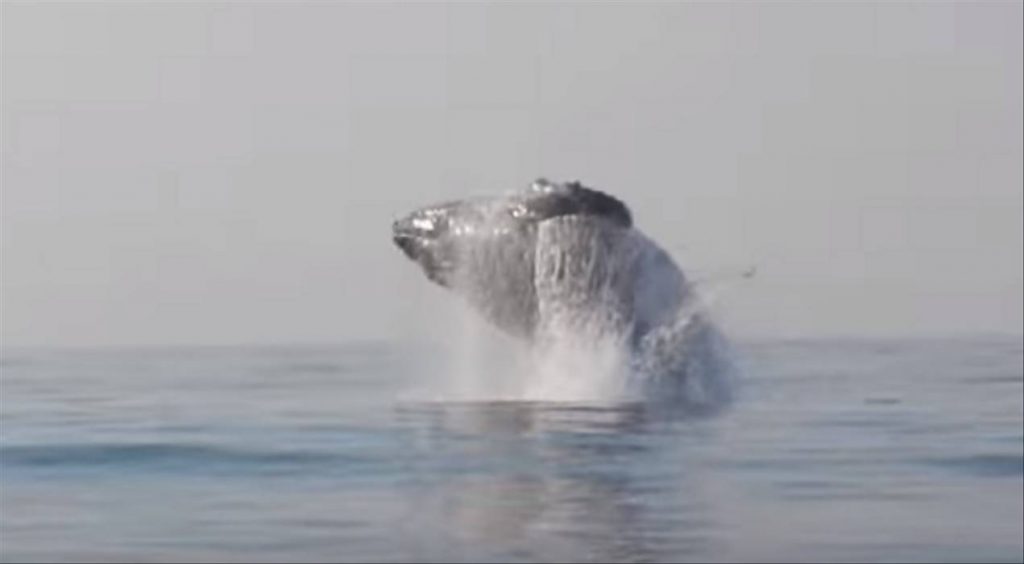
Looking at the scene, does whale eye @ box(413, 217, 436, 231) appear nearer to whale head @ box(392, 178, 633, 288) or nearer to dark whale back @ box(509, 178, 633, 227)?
A: whale head @ box(392, 178, 633, 288)

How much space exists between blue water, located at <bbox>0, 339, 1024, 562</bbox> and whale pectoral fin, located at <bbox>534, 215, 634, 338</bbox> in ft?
3.15

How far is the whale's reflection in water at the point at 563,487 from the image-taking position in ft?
55.4

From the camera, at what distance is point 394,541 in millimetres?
17328

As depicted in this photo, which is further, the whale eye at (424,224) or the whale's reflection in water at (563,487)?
the whale eye at (424,224)

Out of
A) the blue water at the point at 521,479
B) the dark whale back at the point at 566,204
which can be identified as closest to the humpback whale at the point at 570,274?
the dark whale back at the point at 566,204

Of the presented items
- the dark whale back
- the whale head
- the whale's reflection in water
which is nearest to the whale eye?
the whale head

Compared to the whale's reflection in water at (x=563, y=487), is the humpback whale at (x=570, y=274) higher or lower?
higher

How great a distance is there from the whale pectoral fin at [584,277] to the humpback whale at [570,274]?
0.01 metres

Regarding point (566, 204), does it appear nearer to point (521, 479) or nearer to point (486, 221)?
point (486, 221)

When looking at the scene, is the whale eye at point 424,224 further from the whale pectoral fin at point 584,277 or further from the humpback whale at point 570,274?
the whale pectoral fin at point 584,277

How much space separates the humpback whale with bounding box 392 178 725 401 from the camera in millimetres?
28500

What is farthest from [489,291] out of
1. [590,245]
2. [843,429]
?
[843,429]

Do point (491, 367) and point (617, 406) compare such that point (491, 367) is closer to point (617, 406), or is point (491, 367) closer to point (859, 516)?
point (617, 406)

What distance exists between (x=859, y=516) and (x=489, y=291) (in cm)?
1193
